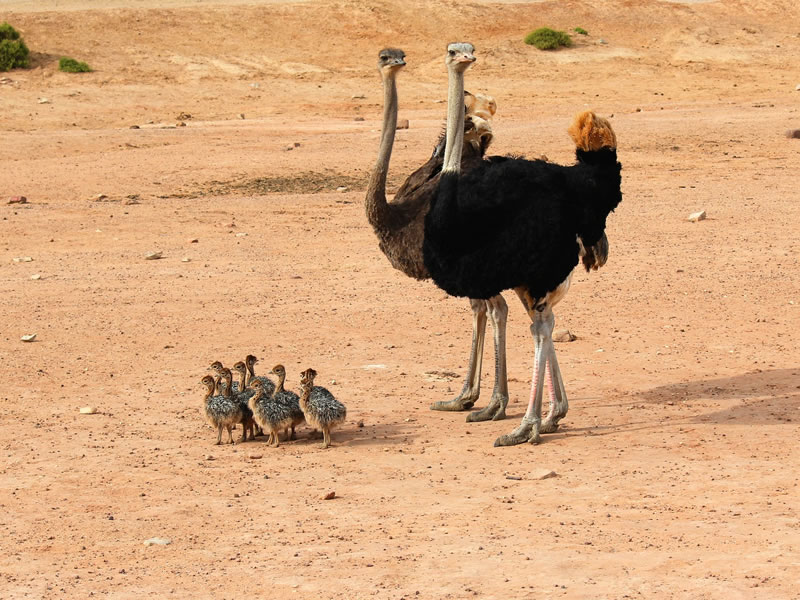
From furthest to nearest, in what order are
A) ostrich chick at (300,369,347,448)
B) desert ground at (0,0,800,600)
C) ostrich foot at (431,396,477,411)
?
1. ostrich foot at (431,396,477,411)
2. ostrich chick at (300,369,347,448)
3. desert ground at (0,0,800,600)

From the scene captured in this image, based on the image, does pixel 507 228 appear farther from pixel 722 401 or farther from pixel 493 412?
pixel 722 401

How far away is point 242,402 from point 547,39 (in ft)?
74.1

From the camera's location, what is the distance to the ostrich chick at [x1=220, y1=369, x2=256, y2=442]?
7.42 metres

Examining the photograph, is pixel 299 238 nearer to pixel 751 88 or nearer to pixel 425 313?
pixel 425 313

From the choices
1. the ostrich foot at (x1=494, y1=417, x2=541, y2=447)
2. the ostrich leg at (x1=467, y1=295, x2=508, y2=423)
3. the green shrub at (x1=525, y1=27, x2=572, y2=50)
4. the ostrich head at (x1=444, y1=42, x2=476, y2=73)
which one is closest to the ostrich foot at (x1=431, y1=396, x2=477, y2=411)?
the ostrich leg at (x1=467, y1=295, x2=508, y2=423)

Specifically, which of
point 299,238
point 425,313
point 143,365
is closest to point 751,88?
point 299,238

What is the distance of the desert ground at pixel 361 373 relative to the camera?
555cm

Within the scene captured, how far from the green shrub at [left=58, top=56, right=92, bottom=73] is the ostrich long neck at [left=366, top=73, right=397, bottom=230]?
18044mm

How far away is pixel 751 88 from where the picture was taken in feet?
84.6

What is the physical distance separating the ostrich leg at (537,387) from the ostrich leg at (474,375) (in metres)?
0.73

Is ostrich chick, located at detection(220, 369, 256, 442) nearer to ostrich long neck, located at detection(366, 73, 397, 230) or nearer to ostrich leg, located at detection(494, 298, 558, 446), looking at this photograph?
ostrich long neck, located at detection(366, 73, 397, 230)

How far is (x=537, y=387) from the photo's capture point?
23.8 ft

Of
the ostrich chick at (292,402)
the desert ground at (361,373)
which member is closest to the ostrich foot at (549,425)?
the desert ground at (361,373)

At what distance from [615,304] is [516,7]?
23.1 meters
